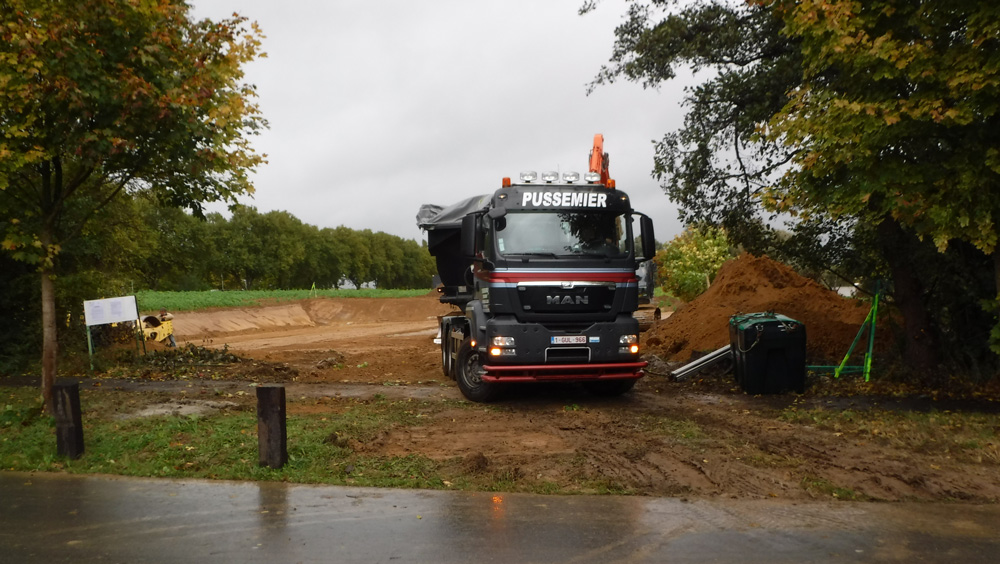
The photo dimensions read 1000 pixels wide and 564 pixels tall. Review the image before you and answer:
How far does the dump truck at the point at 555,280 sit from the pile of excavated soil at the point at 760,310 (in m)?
5.52

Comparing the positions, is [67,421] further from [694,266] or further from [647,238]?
[694,266]

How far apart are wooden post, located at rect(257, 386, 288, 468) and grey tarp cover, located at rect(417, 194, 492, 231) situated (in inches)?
251

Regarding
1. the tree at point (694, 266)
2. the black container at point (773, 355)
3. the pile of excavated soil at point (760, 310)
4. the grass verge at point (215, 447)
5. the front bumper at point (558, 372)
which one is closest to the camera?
the grass verge at point (215, 447)

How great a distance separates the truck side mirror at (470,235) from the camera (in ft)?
39.0

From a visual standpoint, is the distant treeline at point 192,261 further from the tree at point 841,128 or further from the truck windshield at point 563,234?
the tree at point 841,128

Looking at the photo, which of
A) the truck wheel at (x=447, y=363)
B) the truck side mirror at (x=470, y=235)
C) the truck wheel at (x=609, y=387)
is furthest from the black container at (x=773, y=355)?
the truck wheel at (x=447, y=363)

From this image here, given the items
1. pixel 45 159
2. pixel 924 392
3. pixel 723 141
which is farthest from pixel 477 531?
pixel 723 141

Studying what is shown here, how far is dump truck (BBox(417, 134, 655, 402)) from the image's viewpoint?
11.6 metres

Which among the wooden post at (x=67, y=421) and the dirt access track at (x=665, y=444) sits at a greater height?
the wooden post at (x=67, y=421)

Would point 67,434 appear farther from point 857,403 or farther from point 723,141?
point 723,141

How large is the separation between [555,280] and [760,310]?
9517 millimetres

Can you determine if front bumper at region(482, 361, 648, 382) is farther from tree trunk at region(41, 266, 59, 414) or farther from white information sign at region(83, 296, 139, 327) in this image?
white information sign at region(83, 296, 139, 327)

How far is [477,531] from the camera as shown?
19.3ft

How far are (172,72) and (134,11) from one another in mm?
791
